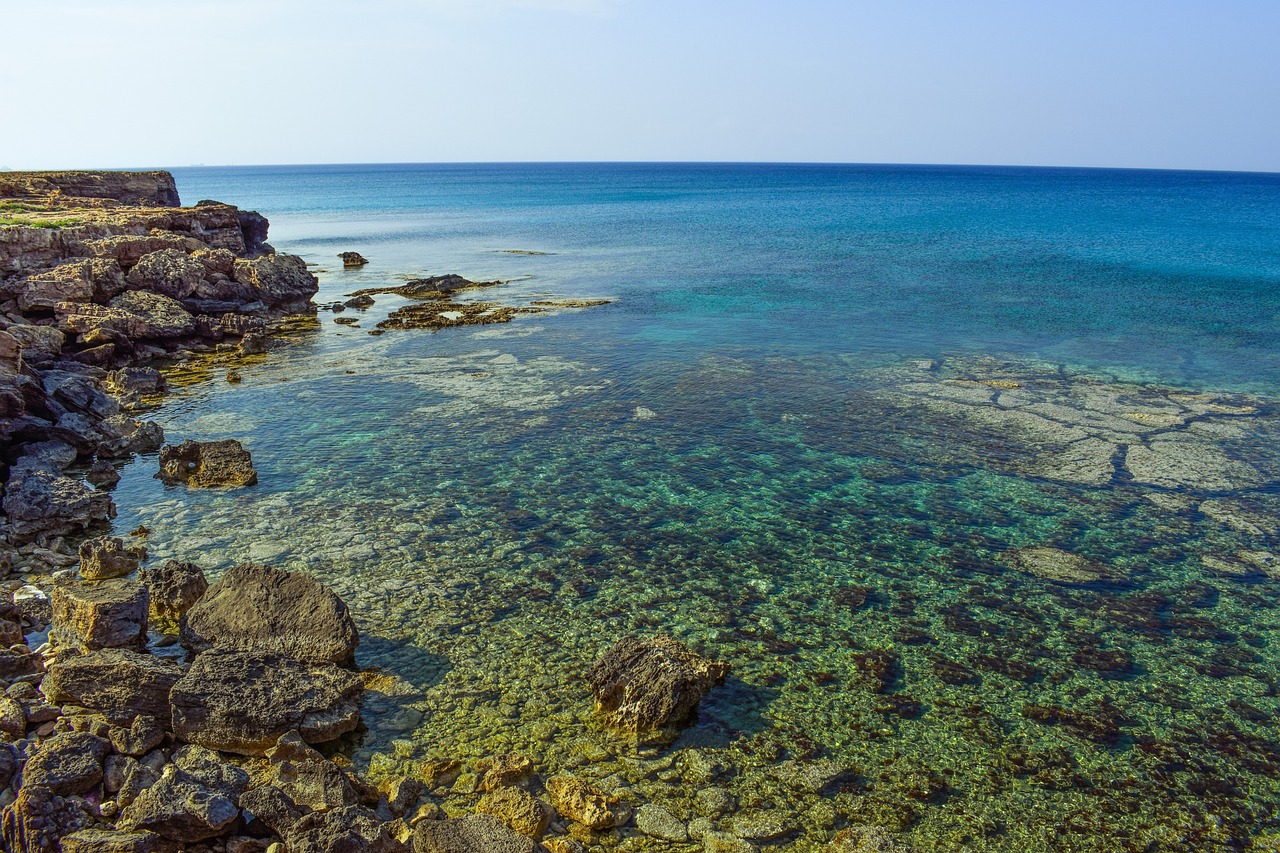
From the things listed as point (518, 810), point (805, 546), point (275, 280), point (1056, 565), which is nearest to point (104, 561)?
point (518, 810)

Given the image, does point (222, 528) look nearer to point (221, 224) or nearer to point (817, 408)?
point (817, 408)

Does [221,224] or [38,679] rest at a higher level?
[221,224]

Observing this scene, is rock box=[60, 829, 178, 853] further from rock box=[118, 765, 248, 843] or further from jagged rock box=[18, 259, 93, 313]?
jagged rock box=[18, 259, 93, 313]

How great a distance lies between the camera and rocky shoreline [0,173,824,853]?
7473 mm

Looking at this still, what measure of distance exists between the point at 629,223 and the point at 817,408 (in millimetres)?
64318

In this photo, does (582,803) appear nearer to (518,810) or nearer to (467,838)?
Answer: (518,810)

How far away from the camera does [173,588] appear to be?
11898mm

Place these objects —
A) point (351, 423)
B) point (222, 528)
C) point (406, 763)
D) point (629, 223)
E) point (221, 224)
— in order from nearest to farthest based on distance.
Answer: point (406, 763) → point (222, 528) → point (351, 423) → point (221, 224) → point (629, 223)

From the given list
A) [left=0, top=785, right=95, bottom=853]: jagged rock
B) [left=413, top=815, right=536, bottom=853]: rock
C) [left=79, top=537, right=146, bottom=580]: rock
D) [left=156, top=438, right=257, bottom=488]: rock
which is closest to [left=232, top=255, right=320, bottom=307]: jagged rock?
[left=156, top=438, right=257, bottom=488]: rock

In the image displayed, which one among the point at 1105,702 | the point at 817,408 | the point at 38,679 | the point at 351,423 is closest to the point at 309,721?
the point at 38,679

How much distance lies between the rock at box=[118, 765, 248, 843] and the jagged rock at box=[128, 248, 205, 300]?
28.1 meters

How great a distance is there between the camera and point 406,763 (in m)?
9.15

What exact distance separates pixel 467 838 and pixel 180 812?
269 centimetres

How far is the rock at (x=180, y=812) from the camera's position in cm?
716
